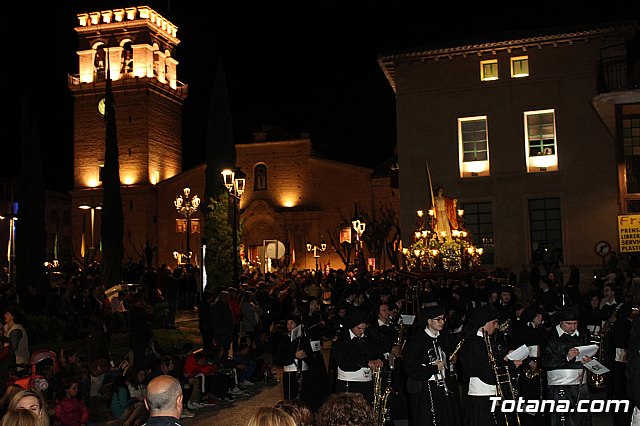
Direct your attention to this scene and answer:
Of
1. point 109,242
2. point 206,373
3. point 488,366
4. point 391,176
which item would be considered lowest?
point 206,373

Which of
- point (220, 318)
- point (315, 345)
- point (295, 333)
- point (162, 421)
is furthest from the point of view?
point (220, 318)

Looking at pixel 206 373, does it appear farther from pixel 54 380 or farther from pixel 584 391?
pixel 584 391

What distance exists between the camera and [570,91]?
3144 centimetres

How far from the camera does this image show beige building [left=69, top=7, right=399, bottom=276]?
53.3m

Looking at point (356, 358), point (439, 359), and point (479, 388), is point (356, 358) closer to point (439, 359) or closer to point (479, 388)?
point (439, 359)

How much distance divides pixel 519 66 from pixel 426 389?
26.2m

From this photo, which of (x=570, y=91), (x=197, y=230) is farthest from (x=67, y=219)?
(x=570, y=91)

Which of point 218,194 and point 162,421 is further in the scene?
point 218,194

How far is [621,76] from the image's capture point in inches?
1085

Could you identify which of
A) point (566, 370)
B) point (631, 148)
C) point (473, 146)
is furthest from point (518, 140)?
point (566, 370)

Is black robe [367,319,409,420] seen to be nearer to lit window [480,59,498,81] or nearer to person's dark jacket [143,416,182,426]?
person's dark jacket [143,416,182,426]

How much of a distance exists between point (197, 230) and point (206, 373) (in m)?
36.7

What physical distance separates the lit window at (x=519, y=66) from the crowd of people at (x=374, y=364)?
15288 millimetres

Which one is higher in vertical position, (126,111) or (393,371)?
(126,111)
